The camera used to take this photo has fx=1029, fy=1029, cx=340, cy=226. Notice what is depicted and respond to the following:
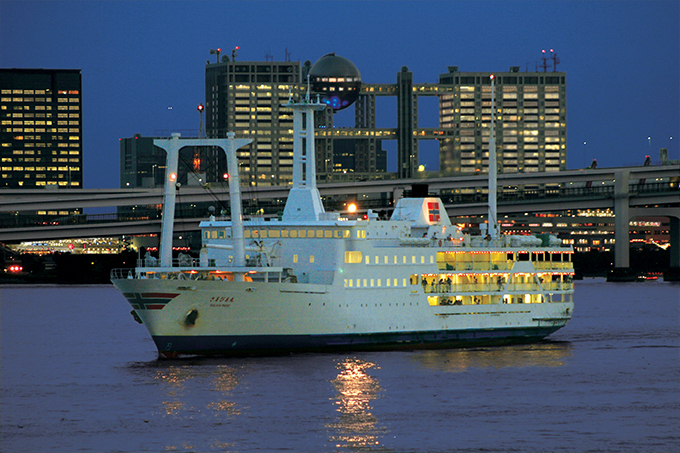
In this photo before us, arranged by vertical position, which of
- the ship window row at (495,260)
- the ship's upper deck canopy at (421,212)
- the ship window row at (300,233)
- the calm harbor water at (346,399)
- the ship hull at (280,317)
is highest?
the ship's upper deck canopy at (421,212)

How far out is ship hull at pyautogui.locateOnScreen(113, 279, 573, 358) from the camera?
149 feet

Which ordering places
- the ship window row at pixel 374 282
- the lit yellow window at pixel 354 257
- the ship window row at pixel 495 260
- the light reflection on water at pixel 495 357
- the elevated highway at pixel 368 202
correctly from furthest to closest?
1. the elevated highway at pixel 368 202
2. the ship window row at pixel 495 260
3. the lit yellow window at pixel 354 257
4. the ship window row at pixel 374 282
5. the light reflection on water at pixel 495 357

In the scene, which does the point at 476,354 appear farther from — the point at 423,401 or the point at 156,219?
the point at 156,219

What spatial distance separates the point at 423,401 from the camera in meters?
38.2

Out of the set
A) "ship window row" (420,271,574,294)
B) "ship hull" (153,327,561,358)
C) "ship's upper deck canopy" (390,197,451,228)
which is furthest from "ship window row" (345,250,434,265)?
"ship hull" (153,327,561,358)

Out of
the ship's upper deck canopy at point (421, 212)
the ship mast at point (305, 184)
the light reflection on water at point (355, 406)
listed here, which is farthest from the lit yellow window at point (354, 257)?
the ship's upper deck canopy at point (421, 212)

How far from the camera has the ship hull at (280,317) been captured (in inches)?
→ 1784

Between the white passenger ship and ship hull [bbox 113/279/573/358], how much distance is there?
0.05m

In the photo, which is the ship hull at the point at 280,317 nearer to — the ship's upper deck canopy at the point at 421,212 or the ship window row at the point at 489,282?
the ship window row at the point at 489,282

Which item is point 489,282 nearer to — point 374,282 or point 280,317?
point 374,282

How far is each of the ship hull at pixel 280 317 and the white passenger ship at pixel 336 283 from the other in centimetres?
5

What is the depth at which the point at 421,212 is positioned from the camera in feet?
180

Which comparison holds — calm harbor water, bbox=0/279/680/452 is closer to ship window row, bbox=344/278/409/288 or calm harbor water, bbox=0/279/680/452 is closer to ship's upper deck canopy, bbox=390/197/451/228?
ship window row, bbox=344/278/409/288

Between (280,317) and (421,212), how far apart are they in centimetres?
1194
